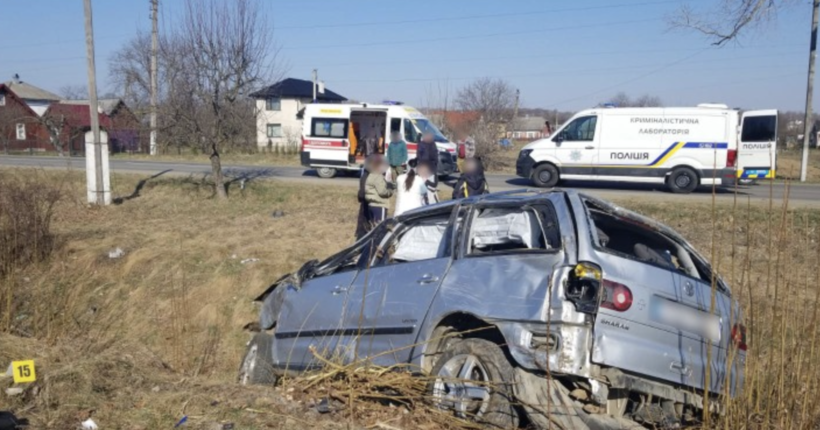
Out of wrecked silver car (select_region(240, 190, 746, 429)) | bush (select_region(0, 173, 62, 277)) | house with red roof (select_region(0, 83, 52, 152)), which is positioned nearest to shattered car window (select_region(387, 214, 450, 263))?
wrecked silver car (select_region(240, 190, 746, 429))

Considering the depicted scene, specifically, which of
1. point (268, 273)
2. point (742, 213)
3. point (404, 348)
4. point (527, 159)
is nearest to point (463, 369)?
point (404, 348)

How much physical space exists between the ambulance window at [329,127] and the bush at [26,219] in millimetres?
11350

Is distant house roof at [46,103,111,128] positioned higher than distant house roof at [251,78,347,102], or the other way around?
distant house roof at [251,78,347,102]

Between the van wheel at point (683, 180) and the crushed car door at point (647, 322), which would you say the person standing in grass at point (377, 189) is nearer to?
the crushed car door at point (647, 322)

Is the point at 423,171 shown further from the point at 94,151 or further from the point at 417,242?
the point at 94,151

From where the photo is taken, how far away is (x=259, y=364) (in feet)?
20.8

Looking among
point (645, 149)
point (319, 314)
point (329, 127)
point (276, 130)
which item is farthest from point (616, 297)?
point (276, 130)

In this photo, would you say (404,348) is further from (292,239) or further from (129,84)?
(129,84)

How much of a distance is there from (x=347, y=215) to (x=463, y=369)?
1181 centimetres

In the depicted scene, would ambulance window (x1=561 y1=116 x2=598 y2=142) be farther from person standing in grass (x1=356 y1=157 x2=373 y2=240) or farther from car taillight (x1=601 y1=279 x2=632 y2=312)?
car taillight (x1=601 y1=279 x2=632 y2=312)

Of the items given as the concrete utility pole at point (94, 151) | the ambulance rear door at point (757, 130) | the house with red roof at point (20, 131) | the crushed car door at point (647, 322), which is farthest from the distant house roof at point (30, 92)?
the crushed car door at point (647, 322)

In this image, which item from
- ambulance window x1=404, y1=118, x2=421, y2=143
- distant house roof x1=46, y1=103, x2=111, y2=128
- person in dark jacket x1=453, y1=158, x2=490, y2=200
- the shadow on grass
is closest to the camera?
person in dark jacket x1=453, y1=158, x2=490, y2=200

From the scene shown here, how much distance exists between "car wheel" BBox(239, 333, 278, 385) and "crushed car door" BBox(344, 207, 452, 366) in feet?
4.09

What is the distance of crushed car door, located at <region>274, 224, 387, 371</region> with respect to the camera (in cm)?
564
